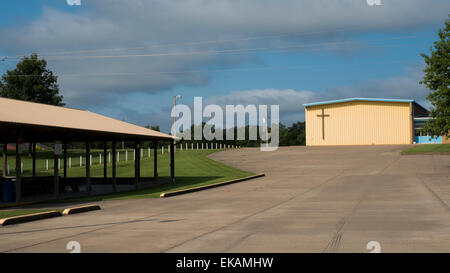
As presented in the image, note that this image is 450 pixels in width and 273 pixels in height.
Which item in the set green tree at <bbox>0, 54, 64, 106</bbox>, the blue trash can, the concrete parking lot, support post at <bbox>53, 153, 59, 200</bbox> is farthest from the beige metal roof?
green tree at <bbox>0, 54, 64, 106</bbox>

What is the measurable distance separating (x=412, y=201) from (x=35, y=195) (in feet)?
53.1

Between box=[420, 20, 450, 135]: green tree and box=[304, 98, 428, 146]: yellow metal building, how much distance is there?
31.9 m

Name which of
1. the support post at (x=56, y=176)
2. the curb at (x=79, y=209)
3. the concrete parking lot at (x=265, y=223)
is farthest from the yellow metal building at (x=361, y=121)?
the curb at (x=79, y=209)

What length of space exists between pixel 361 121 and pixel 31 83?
1679 inches

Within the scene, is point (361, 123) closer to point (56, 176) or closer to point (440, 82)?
point (440, 82)

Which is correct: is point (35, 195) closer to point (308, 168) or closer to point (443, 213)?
point (443, 213)

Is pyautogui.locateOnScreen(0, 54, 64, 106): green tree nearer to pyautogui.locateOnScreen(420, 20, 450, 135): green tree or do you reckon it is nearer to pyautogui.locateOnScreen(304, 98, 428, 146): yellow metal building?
pyautogui.locateOnScreen(304, 98, 428, 146): yellow metal building

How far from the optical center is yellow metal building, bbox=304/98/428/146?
63.4 m

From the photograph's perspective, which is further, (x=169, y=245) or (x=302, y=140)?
(x=302, y=140)

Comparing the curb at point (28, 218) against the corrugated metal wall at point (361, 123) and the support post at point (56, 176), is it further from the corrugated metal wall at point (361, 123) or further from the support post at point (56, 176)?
the corrugated metal wall at point (361, 123)

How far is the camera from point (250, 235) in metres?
10.3

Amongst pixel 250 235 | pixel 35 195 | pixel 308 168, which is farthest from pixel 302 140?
pixel 250 235
